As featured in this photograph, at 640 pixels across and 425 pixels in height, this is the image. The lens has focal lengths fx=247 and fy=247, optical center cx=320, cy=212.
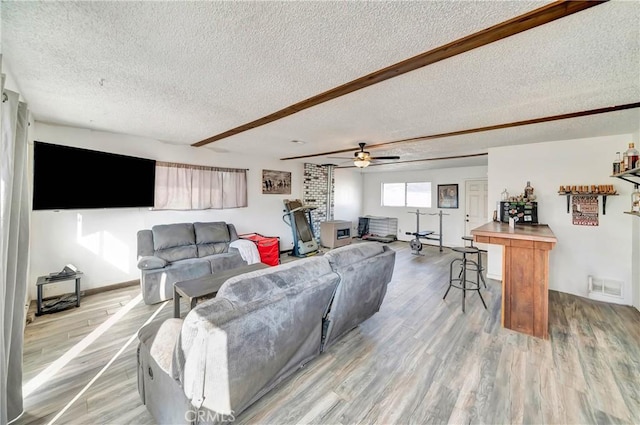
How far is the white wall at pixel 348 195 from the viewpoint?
7977 mm

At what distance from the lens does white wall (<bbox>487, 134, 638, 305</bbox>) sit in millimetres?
3422

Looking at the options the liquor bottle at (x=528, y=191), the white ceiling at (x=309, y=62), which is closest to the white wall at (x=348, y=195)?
the liquor bottle at (x=528, y=191)

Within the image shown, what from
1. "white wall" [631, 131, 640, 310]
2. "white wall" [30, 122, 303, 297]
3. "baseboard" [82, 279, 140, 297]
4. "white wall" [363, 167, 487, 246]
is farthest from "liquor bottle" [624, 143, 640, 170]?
"baseboard" [82, 279, 140, 297]

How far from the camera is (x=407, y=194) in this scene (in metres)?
8.17

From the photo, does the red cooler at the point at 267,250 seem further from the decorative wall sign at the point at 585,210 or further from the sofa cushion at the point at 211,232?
the decorative wall sign at the point at 585,210

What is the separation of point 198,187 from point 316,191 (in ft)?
10.8

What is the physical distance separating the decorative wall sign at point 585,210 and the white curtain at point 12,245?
6024mm

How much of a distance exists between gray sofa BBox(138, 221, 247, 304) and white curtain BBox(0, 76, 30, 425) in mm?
1727

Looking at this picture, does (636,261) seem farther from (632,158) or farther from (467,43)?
(467,43)

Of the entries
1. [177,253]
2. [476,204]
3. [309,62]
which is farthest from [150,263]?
[476,204]

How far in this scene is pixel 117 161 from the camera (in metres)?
3.49

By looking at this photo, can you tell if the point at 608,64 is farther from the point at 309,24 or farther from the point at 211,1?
the point at 211,1

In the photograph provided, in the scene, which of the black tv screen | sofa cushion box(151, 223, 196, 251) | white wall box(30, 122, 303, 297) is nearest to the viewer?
the black tv screen

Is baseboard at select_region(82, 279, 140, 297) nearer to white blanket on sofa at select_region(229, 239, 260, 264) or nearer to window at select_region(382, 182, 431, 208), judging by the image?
white blanket on sofa at select_region(229, 239, 260, 264)
